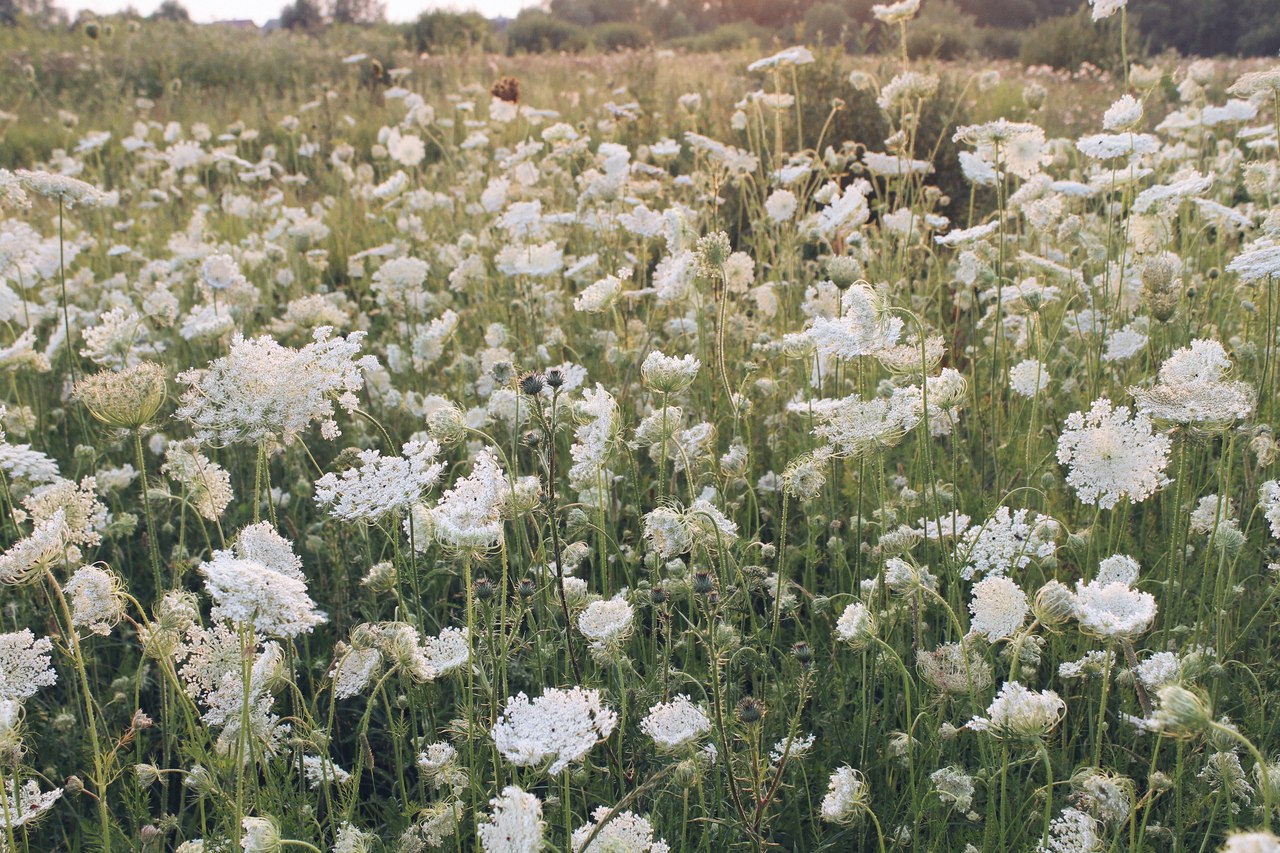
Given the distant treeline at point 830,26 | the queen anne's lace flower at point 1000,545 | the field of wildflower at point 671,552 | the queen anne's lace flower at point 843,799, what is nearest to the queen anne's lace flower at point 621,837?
the field of wildflower at point 671,552

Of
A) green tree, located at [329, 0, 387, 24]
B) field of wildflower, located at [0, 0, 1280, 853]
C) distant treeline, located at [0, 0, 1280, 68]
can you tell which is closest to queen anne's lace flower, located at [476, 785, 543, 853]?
A: field of wildflower, located at [0, 0, 1280, 853]

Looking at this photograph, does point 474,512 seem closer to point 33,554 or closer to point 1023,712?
point 33,554

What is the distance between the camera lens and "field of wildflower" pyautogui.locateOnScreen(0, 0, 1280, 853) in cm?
161

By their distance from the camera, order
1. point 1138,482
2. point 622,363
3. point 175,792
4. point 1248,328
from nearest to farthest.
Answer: point 1138,482
point 175,792
point 622,363
point 1248,328

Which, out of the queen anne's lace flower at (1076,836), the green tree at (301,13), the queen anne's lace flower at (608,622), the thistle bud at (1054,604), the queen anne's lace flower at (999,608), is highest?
the green tree at (301,13)

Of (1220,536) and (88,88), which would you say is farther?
(88,88)

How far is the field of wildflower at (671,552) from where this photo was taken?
5.27 ft

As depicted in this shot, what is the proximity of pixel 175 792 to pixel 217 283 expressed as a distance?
5.83 feet

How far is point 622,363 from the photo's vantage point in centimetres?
323

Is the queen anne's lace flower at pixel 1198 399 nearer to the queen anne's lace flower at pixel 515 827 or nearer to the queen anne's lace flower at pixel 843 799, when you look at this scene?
the queen anne's lace flower at pixel 843 799

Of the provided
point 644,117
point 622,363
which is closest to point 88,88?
point 644,117

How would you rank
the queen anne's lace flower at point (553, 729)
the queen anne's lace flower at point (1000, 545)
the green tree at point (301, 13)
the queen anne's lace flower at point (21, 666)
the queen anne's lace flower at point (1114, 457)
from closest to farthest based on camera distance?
the queen anne's lace flower at point (553, 729)
the queen anne's lace flower at point (21, 666)
the queen anne's lace flower at point (1114, 457)
the queen anne's lace flower at point (1000, 545)
the green tree at point (301, 13)

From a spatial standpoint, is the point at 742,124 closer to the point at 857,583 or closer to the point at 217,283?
the point at 217,283

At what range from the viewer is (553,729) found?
1390 millimetres
